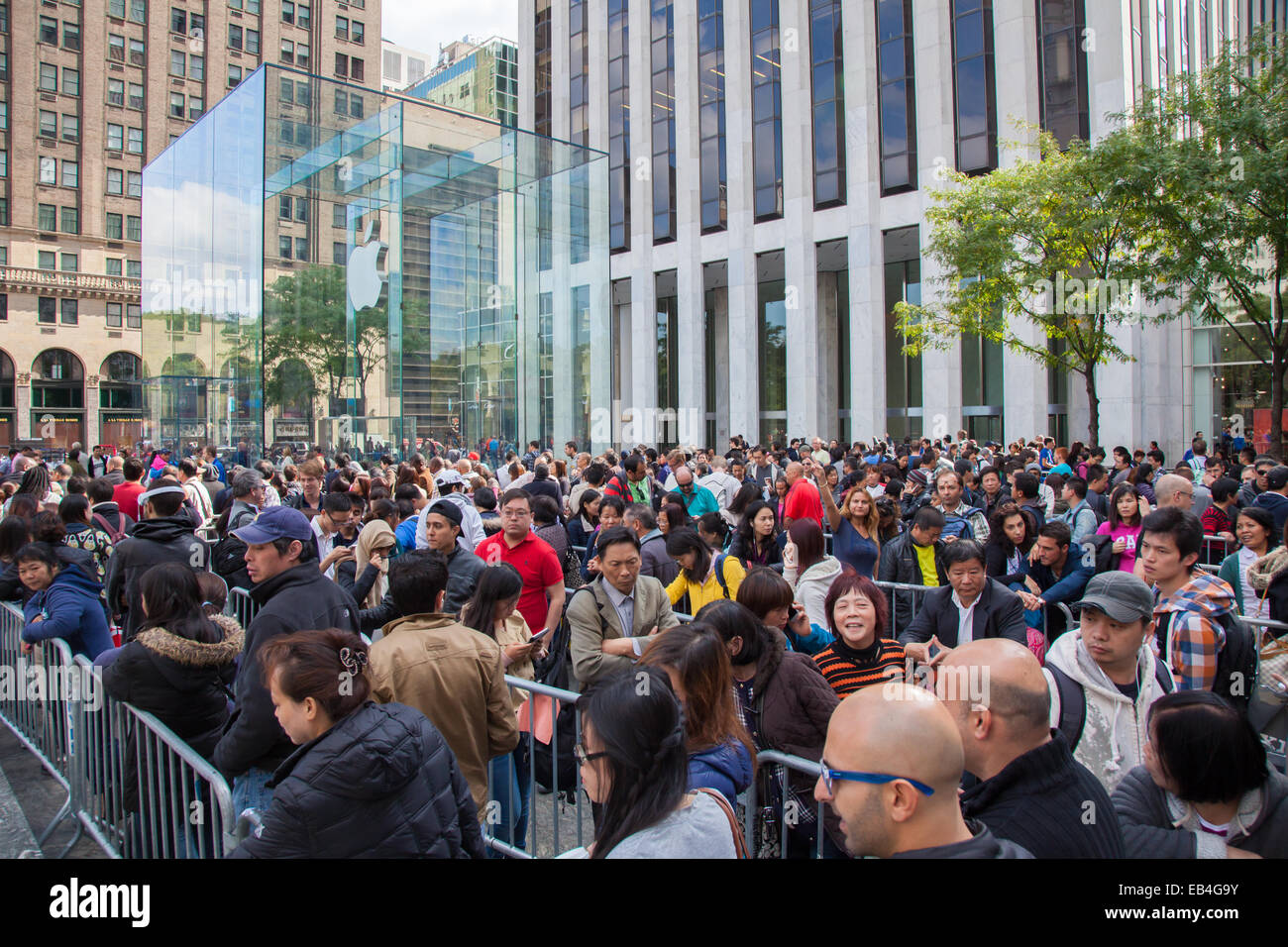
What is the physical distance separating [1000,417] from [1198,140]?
55.6ft

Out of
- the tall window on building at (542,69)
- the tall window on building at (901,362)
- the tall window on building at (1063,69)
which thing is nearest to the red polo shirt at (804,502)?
the tall window on building at (1063,69)

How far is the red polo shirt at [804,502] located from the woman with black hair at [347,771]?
19.8 ft

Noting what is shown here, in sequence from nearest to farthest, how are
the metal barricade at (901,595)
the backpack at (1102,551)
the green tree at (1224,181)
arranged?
1. the metal barricade at (901,595)
2. the backpack at (1102,551)
3. the green tree at (1224,181)

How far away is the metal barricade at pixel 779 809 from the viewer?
3521mm

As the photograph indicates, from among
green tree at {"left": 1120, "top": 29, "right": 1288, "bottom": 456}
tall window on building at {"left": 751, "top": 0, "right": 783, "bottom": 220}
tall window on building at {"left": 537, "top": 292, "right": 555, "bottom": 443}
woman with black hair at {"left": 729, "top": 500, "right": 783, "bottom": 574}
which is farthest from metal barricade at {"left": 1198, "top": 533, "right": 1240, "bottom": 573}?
tall window on building at {"left": 751, "top": 0, "right": 783, "bottom": 220}

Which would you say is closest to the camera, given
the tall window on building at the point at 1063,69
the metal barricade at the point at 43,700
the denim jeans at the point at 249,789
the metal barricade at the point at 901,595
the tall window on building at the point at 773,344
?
the denim jeans at the point at 249,789

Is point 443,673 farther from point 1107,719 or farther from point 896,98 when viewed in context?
point 896,98

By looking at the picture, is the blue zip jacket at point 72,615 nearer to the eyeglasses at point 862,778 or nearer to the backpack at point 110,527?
→ the backpack at point 110,527

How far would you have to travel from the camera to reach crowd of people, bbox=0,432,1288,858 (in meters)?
2.38

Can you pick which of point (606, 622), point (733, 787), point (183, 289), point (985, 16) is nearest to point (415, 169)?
point (183, 289)

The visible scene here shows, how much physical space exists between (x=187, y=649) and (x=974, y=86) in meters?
30.3

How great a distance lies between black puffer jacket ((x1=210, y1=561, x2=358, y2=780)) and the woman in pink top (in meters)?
6.57

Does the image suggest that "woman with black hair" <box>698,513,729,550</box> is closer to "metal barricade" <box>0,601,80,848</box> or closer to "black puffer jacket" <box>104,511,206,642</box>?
"black puffer jacket" <box>104,511,206,642</box>

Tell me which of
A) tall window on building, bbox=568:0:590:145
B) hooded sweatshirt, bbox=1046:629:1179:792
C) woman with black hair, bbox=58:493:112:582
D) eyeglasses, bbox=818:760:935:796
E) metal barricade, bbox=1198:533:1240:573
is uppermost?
tall window on building, bbox=568:0:590:145
